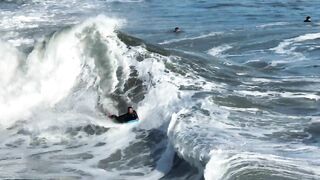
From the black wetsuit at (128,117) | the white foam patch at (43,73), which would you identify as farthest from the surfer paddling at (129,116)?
the white foam patch at (43,73)

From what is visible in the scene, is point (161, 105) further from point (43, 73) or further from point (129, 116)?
point (43, 73)

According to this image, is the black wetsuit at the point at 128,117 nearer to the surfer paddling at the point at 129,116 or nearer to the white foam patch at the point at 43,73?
the surfer paddling at the point at 129,116

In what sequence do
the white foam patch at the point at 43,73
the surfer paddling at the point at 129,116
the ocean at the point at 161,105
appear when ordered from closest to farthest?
the ocean at the point at 161,105, the surfer paddling at the point at 129,116, the white foam patch at the point at 43,73

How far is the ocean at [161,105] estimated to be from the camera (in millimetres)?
10906

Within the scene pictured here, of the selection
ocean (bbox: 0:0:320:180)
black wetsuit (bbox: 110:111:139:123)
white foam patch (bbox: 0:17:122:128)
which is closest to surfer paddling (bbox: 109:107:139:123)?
black wetsuit (bbox: 110:111:139:123)

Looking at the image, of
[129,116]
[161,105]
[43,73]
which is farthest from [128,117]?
[43,73]

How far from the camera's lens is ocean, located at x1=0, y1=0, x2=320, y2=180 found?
10906mm

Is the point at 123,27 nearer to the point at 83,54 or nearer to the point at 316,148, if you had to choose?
the point at 83,54

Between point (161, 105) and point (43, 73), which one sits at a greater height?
point (161, 105)

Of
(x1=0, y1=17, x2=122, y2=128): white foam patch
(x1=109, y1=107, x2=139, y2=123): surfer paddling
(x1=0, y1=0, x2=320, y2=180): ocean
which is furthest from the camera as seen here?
(x1=0, y1=17, x2=122, y2=128): white foam patch

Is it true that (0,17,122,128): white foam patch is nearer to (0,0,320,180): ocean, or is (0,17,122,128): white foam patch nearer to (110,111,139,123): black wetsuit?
(0,0,320,180): ocean

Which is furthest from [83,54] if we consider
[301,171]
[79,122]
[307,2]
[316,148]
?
[307,2]

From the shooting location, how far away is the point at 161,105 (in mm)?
14477

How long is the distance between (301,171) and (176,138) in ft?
9.77
